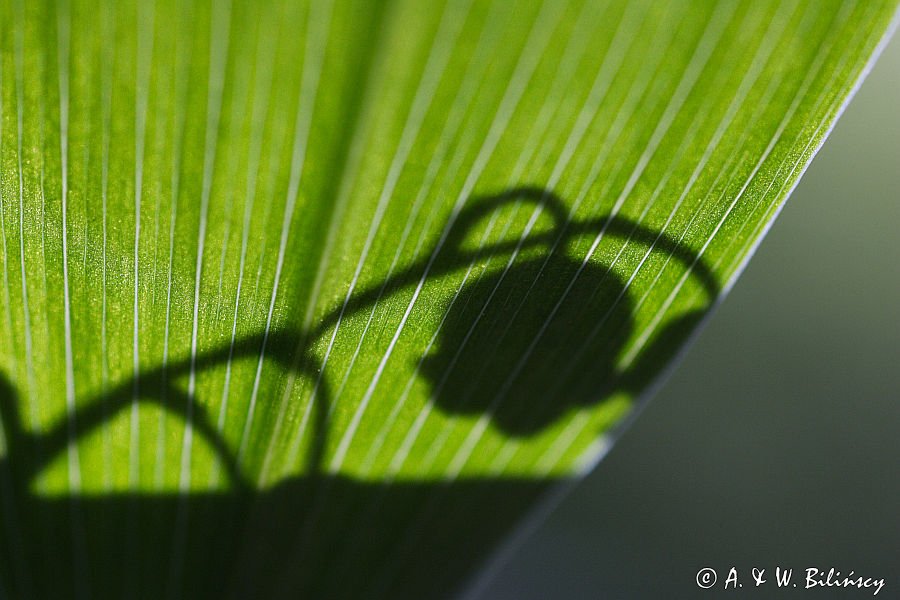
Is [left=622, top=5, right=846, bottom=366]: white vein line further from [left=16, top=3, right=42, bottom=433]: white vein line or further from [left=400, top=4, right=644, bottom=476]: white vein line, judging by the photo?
[left=16, top=3, right=42, bottom=433]: white vein line

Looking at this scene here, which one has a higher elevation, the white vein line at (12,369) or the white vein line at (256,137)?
the white vein line at (256,137)

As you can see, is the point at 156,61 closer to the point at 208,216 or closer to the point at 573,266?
the point at 208,216

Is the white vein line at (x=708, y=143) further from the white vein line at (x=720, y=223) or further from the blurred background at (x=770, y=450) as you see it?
the blurred background at (x=770, y=450)

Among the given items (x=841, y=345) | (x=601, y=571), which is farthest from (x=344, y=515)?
(x=841, y=345)

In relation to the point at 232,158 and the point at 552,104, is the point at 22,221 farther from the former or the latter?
the point at 552,104

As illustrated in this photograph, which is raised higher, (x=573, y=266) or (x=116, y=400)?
(x=573, y=266)

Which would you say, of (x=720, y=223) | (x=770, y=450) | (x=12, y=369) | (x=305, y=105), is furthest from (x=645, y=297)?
(x=770, y=450)

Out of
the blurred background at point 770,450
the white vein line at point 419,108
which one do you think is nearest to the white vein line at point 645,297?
the white vein line at point 419,108
